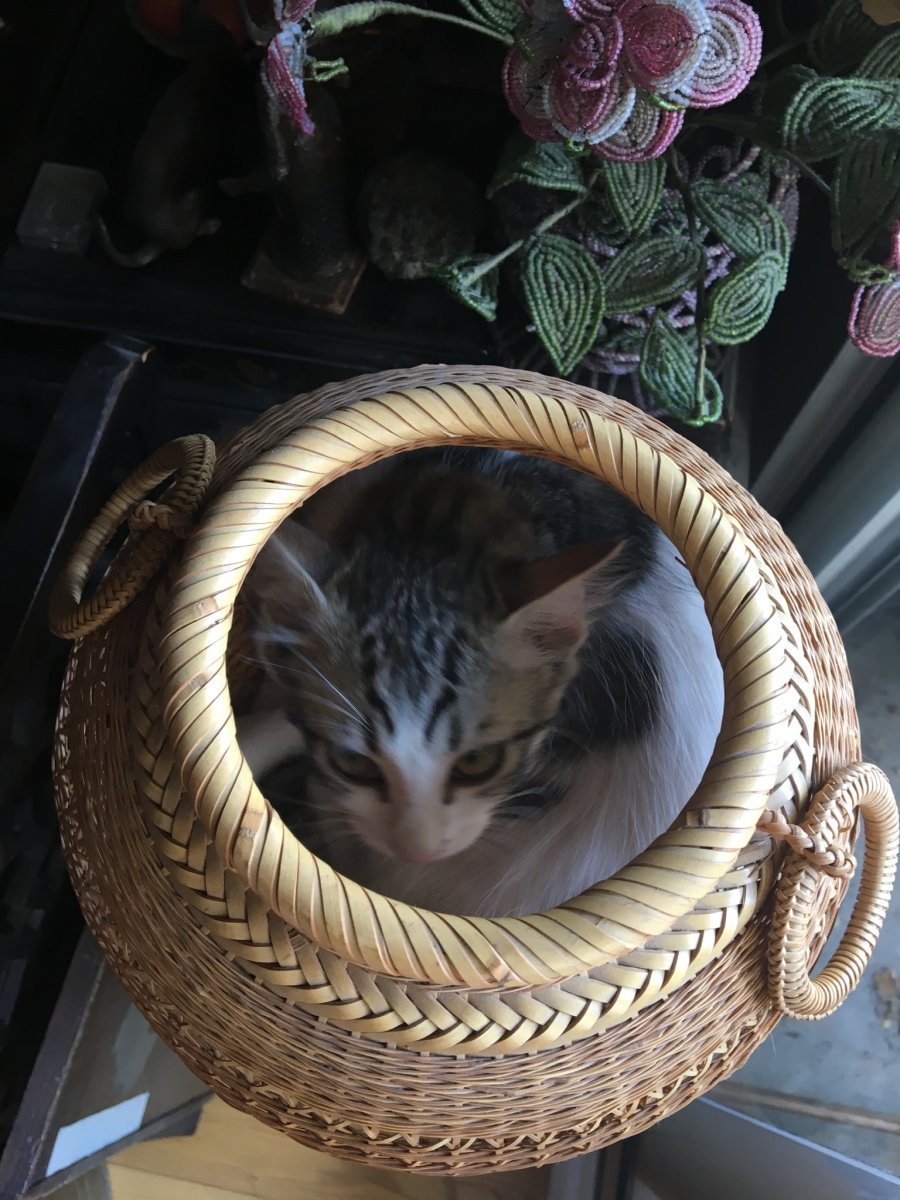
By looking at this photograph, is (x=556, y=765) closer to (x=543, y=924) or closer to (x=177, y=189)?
(x=543, y=924)

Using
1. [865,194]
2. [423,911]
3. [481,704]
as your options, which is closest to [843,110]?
[865,194]

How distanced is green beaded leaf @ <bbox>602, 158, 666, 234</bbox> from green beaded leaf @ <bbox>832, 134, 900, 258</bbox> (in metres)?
0.14

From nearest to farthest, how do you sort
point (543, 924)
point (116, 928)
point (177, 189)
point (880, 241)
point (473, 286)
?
point (543, 924) → point (116, 928) → point (880, 241) → point (473, 286) → point (177, 189)

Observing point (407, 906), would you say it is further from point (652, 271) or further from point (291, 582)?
point (652, 271)

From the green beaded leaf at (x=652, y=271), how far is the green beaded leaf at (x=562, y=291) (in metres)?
0.04

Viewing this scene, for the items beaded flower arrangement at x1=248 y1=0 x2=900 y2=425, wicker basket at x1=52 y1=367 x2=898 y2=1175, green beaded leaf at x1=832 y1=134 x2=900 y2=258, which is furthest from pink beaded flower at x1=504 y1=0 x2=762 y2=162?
wicker basket at x1=52 y1=367 x2=898 y2=1175

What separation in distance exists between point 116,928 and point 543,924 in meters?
0.27

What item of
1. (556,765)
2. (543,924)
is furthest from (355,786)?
(543,924)

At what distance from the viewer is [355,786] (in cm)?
64

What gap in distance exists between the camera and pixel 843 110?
23.4 inches

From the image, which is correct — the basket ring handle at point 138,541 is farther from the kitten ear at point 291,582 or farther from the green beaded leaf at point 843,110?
the green beaded leaf at point 843,110

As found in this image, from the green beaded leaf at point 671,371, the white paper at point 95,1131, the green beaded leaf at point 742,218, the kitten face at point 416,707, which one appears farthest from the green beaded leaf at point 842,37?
the white paper at point 95,1131

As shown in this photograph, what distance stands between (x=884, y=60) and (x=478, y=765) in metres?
0.58

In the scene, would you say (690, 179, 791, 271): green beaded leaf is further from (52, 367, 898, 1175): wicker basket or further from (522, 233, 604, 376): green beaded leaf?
(52, 367, 898, 1175): wicker basket
